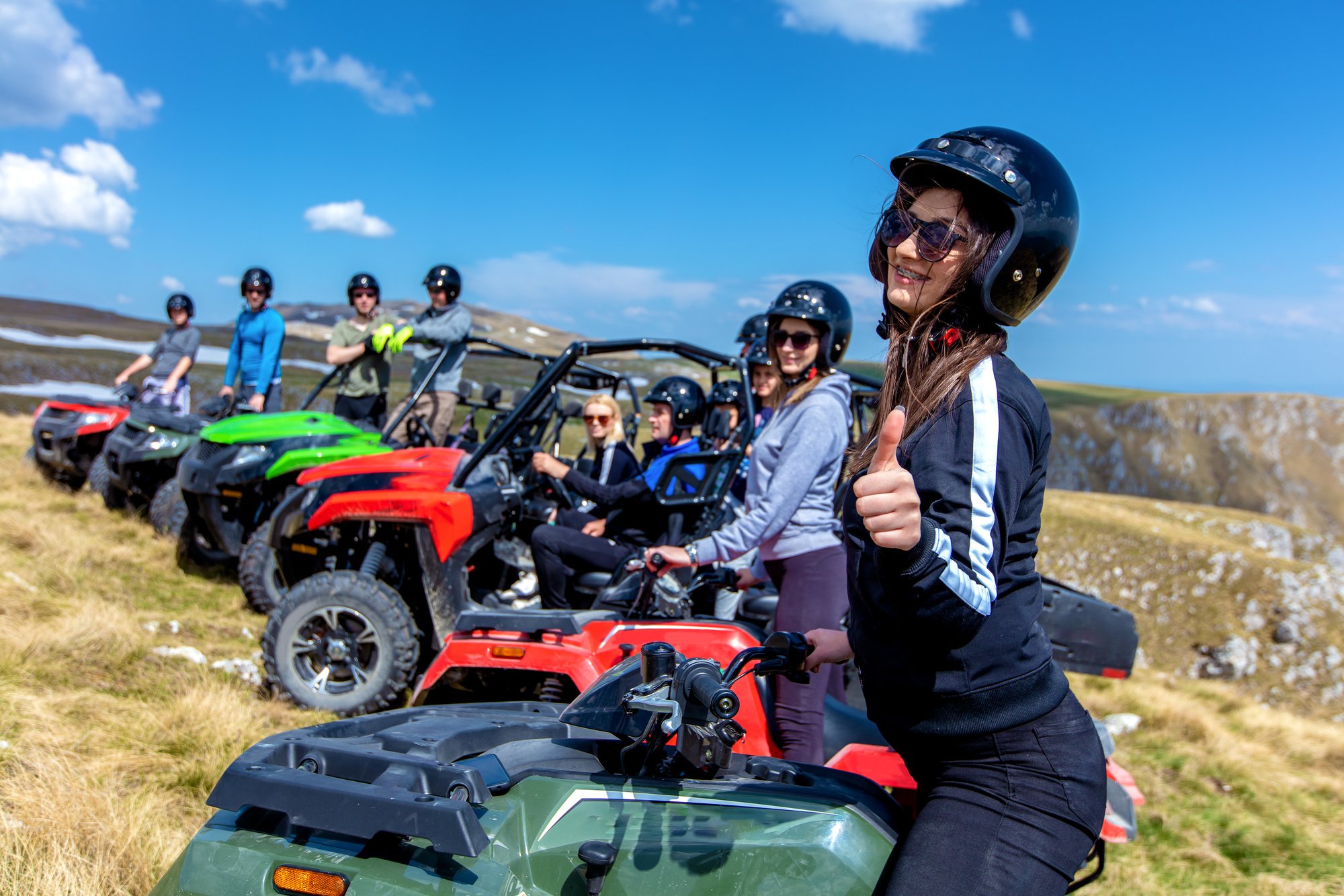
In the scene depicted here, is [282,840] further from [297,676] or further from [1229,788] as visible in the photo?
[1229,788]

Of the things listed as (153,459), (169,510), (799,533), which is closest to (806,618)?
(799,533)

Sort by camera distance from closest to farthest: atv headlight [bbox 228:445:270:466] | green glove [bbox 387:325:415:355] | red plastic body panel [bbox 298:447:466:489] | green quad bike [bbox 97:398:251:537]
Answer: red plastic body panel [bbox 298:447:466:489] < atv headlight [bbox 228:445:270:466] < green glove [bbox 387:325:415:355] < green quad bike [bbox 97:398:251:537]

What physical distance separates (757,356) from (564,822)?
5451 mm

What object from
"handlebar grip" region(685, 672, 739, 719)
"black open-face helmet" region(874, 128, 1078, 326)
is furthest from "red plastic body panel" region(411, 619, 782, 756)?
"black open-face helmet" region(874, 128, 1078, 326)

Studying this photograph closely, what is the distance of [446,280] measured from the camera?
9.02m

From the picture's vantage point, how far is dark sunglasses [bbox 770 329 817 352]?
4266 mm

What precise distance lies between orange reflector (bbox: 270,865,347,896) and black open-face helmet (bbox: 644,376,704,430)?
5.37m

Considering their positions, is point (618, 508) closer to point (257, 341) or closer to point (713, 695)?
point (713, 695)

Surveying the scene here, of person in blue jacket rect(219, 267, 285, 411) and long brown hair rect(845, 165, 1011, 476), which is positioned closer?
long brown hair rect(845, 165, 1011, 476)

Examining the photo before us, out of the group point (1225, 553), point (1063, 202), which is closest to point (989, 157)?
point (1063, 202)

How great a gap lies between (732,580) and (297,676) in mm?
2475

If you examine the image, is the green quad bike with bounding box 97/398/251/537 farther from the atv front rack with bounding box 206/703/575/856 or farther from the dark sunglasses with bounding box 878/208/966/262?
the dark sunglasses with bounding box 878/208/966/262

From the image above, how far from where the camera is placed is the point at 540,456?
6258mm

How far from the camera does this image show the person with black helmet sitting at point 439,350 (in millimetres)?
8320
